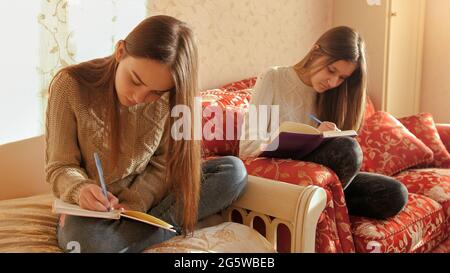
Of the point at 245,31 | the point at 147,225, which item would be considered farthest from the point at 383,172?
the point at 147,225

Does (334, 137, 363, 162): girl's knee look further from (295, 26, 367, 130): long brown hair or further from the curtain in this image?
the curtain

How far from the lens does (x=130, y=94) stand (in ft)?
3.98

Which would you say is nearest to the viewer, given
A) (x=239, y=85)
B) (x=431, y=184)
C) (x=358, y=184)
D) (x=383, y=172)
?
(x=358, y=184)

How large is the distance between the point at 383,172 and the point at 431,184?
209mm

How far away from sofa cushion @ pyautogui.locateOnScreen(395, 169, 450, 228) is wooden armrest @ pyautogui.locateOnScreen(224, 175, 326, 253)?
0.88 m

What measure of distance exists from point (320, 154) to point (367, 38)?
165 cm

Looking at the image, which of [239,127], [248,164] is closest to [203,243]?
[248,164]

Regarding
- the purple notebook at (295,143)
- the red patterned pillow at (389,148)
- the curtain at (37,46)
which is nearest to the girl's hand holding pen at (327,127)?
the purple notebook at (295,143)

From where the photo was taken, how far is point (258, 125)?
5.44ft

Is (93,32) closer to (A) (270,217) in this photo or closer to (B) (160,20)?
(B) (160,20)

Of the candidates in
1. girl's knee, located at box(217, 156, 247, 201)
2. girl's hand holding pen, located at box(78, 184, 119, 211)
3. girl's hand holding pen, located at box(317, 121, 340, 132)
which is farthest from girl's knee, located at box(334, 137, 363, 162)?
girl's hand holding pen, located at box(78, 184, 119, 211)

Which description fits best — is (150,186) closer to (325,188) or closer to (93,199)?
(93,199)

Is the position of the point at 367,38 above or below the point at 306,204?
above

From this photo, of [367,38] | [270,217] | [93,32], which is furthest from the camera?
[367,38]
